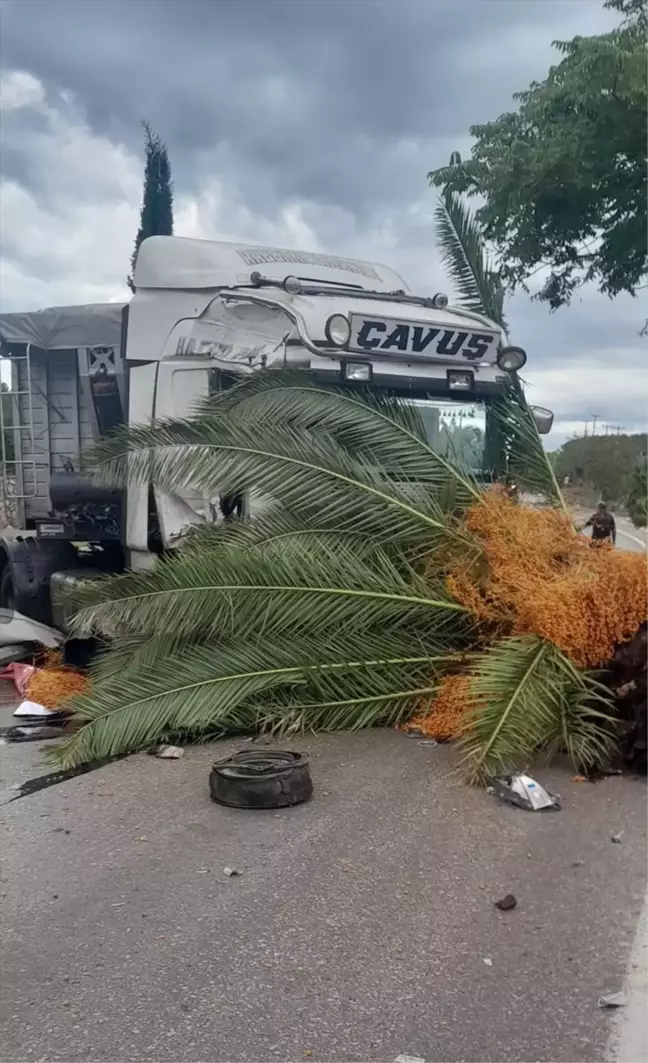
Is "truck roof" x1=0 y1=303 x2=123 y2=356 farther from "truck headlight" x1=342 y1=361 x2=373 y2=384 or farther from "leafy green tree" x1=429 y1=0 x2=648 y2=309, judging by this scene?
"leafy green tree" x1=429 y1=0 x2=648 y2=309

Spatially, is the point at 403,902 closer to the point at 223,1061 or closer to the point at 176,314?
the point at 223,1061

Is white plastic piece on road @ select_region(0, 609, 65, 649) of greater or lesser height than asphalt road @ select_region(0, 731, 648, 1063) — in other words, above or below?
above

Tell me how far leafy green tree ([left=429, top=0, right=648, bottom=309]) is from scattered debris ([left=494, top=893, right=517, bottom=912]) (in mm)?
11488

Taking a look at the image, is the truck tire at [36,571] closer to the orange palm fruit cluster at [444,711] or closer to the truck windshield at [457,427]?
the truck windshield at [457,427]

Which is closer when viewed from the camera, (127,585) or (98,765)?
(98,765)

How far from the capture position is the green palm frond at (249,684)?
5.94 metres

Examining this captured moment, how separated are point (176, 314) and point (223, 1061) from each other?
643 centimetres

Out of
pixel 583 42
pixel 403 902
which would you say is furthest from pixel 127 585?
pixel 583 42

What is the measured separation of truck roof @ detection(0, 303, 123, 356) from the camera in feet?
33.7

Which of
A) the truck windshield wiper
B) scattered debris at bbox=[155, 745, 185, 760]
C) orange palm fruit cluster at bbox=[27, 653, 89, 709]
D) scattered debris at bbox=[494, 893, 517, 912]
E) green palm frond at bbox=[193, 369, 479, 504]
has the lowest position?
scattered debris at bbox=[494, 893, 517, 912]

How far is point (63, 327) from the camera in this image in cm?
1046

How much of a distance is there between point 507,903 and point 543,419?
5.05m

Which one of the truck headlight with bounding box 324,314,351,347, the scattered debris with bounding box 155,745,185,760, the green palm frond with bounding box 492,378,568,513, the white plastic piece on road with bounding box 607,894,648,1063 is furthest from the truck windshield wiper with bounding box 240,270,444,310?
the white plastic piece on road with bounding box 607,894,648,1063

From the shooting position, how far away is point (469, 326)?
305 inches
